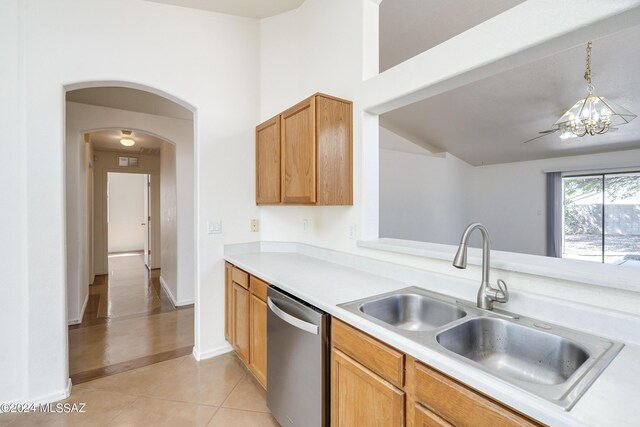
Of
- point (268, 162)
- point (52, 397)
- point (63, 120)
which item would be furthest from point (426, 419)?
point (63, 120)

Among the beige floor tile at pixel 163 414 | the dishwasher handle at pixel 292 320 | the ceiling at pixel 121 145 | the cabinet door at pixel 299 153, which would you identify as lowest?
the beige floor tile at pixel 163 414

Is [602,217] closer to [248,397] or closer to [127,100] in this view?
[248,397]

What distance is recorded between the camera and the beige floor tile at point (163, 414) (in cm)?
→ 187

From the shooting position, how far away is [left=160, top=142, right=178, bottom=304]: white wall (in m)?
4.22

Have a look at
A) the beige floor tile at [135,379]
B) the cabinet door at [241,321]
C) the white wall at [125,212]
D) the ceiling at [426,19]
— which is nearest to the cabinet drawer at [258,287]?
the cabinet door at [241,321]

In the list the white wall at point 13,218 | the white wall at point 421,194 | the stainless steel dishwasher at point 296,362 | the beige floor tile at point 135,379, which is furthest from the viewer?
the white wall at point 421,194

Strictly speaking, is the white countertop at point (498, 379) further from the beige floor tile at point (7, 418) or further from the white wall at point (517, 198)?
the white wall at point (517, 198)

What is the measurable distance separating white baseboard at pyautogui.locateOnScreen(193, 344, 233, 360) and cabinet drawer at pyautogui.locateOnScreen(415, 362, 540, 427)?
2.16m

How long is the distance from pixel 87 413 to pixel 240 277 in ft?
4.10

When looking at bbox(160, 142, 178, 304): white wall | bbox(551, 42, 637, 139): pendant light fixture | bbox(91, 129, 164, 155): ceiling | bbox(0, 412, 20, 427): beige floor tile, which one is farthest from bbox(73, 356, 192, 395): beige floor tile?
bbox(551, 42, 637, 139): pendant light fixture

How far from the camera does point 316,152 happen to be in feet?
6.82

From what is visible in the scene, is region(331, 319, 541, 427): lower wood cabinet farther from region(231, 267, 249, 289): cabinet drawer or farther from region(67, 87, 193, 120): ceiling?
region(67, 87, 193, 120): ceiling

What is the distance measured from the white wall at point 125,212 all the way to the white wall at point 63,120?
7415 mm

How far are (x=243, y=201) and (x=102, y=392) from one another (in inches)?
69.3
